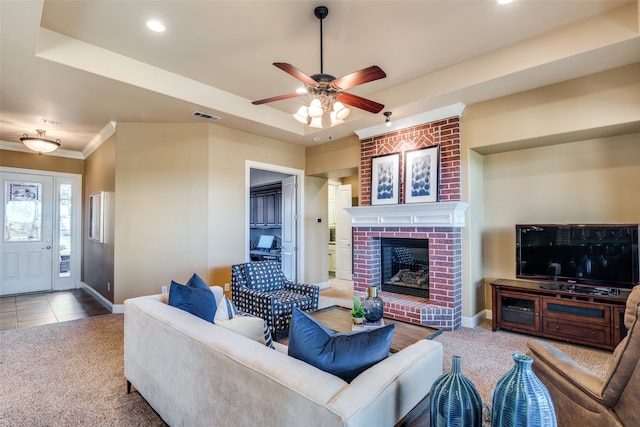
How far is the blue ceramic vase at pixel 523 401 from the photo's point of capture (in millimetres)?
990

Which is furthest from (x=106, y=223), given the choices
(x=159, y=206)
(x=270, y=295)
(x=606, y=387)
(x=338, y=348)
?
(x=606, y=387)

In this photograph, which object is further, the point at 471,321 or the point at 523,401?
the point at 471,321

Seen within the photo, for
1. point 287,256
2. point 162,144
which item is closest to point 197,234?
point 162,144

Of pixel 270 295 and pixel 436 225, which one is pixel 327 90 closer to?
pixel 270 295

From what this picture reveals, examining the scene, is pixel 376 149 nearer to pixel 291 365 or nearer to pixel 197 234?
pixel 197 234

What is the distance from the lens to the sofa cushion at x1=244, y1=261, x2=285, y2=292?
3979 mm

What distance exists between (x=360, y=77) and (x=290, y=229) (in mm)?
3938

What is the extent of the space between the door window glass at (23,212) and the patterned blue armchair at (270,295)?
4.86 m

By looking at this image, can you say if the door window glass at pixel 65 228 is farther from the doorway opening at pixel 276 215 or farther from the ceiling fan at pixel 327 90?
the ceiling fan at pixel 327 90

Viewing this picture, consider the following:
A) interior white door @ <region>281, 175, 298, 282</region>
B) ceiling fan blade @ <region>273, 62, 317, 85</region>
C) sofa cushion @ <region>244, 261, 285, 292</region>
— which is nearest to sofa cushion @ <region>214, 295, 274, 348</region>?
ceiling fan blade @ <region>273, 62, 317, 85</region>

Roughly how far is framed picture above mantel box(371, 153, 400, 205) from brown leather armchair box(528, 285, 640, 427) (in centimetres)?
310

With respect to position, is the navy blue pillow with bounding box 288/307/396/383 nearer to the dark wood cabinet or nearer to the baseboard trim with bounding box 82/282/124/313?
the baseboard trim with bounding box 82/282/124/313

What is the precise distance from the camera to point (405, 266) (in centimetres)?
486

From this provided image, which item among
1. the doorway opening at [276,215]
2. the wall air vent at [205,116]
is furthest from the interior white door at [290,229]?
the wall air vent at [205,116]
